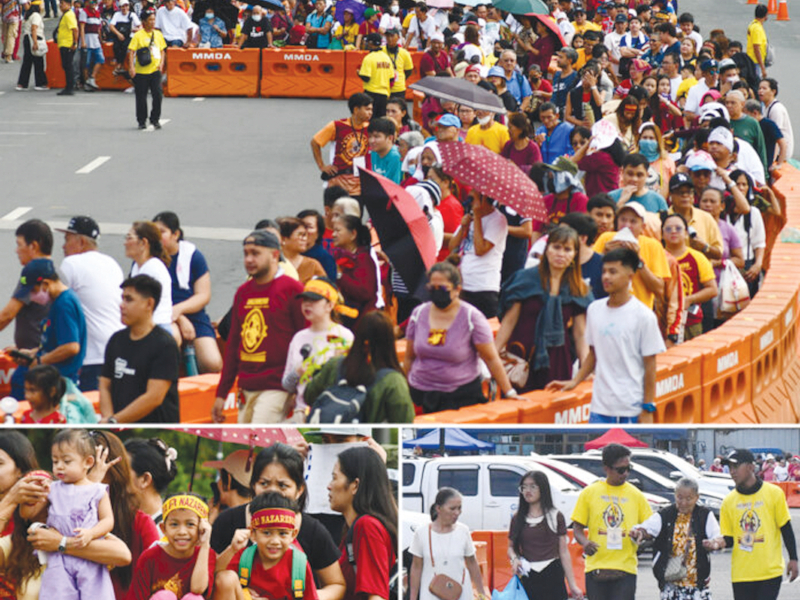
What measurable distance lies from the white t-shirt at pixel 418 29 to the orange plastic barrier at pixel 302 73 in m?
1.58

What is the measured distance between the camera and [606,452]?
22.7 feet

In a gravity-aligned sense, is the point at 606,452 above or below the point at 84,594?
above

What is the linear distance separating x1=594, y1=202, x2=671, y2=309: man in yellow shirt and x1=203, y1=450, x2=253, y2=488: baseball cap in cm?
351

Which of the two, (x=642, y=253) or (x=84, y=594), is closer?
(x=84, y=594)

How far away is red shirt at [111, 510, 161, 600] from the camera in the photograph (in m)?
6.53

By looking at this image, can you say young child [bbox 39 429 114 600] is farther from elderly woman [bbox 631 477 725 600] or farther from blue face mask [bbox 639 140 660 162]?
blue face mask [bbox 639 140 660 162]

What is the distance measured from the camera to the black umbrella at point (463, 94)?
16.1 meters

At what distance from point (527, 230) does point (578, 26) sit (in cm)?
1991

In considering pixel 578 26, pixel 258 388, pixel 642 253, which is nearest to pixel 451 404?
pixel 258 388

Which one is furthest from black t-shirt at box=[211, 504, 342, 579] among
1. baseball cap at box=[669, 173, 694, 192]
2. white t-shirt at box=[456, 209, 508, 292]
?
baseball cap at box=[669, 173, 694, 192]

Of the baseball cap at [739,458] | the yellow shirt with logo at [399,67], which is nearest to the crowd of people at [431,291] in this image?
the baseball cap at [739,458]

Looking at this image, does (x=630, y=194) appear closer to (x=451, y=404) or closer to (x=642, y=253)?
(x=642, y=253)

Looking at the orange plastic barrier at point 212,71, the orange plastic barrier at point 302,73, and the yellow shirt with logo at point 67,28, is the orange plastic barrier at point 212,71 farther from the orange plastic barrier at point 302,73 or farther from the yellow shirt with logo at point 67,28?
the yellow shirt with logo at point 67,28

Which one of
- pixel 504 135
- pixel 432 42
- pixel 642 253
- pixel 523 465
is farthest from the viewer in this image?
pixel 432 42
